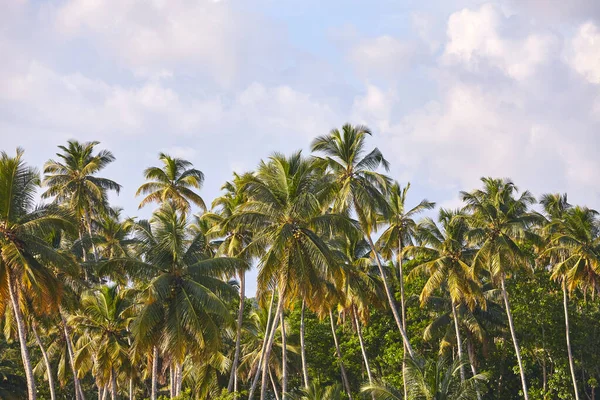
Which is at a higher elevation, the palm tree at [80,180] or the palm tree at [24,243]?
the palm tree at [80,180]

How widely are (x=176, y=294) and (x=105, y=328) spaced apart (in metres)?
5.70

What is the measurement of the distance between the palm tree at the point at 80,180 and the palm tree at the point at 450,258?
17706mm

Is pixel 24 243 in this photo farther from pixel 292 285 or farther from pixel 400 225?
pixel 400 225

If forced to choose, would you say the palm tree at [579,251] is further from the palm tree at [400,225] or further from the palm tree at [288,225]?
the palm tree at [288,225]

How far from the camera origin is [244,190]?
26203 millimetres

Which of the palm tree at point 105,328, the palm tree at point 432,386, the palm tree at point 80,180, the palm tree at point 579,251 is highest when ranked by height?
the palm tree at point 80,180

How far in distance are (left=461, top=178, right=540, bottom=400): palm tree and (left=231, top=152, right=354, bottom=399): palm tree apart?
1317 cm

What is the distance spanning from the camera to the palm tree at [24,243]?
23.4m

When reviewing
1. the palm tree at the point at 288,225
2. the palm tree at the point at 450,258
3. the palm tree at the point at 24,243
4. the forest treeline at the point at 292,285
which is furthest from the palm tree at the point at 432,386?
the palm tree at the point at 450,258

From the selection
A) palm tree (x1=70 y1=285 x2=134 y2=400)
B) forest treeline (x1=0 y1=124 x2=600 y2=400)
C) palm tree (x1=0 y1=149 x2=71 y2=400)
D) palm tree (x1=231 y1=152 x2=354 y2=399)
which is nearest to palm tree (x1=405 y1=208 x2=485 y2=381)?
forest treeline (x1=0 y1=124 x2=600 y2=400)

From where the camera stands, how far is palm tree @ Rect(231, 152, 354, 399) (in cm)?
2539

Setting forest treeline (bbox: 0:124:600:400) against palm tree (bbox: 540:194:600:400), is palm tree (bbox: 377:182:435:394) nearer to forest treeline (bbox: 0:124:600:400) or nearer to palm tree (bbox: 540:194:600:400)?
forest treeline (bbox: 0:124:600:400)

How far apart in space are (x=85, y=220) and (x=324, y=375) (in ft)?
58.9

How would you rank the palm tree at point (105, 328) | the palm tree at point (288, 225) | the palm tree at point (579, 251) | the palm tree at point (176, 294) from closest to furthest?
the palm tree at point (288, 225) < the palm tree at point (176, 294) < the palm tree at point (105, 328) < the palm tree at point (579, 251)
